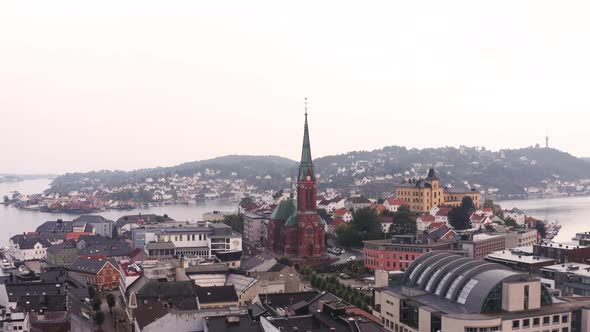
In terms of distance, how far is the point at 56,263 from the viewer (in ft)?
137

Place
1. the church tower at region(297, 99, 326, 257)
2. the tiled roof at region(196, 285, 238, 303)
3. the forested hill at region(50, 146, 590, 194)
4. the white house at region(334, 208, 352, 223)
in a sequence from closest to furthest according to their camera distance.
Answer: the tiled roof at region(196, 285, 238, 303) < the church tower at region(297, 99, 326, 257) < the white house at region(334, 208, 352, 223) < the forested hill at region(50, 146, 590, 194)

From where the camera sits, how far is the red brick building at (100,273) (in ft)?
110

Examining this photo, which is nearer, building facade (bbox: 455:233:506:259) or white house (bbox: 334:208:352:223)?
building facade (bbox: 455:233:506:259)

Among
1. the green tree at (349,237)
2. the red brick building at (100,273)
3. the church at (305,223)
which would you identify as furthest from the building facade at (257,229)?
the red brick building at (100,273)

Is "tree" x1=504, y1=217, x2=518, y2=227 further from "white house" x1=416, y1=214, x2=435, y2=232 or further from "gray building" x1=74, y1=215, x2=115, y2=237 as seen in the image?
"gray building" x1=74, y1=215, x2=115, y2=237

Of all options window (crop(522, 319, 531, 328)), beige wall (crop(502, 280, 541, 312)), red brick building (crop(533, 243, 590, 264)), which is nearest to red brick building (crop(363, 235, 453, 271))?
red brick building (crop(533, 243, 590, 264))

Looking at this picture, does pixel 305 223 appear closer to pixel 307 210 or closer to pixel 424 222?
pixel 307 210

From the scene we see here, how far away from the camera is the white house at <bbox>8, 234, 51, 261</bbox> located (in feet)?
147

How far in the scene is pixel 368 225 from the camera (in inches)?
1784

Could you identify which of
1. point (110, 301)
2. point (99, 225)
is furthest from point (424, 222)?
point (99, 225)

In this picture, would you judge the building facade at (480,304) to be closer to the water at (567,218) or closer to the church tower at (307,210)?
the church tower at (307,210)

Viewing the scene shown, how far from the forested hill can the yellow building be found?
42.9 metres

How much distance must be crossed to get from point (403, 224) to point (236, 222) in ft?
55.4

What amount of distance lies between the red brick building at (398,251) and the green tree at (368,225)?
7.32 m
